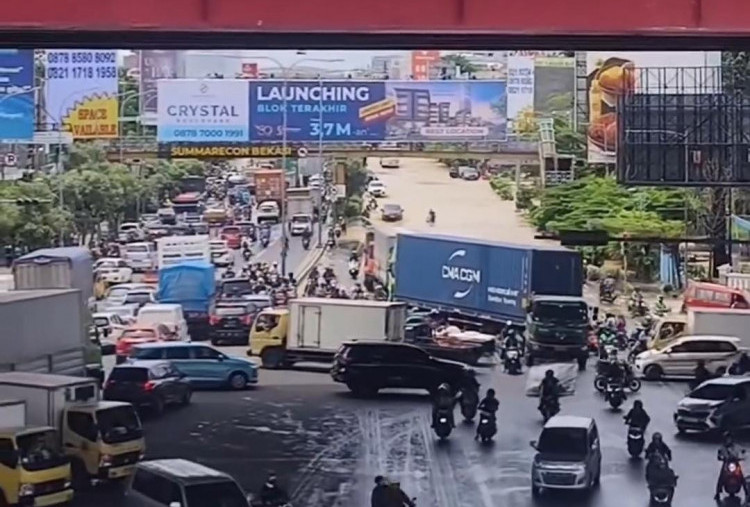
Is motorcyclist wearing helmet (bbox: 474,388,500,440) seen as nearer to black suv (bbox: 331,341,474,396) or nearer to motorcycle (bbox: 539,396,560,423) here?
motorcycle (bbox: 539,396,560,423)

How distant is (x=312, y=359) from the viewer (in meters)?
15.6

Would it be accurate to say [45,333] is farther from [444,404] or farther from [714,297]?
[714,297]

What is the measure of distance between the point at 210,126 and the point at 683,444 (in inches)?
333

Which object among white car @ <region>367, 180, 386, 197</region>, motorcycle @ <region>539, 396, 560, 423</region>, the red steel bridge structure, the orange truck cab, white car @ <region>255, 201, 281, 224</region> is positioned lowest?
motorcycle @ <region>539, 396, 560, 423</region>

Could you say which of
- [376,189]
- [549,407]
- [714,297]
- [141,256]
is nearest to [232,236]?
[141,256]

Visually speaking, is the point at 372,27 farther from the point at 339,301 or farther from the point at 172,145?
the point at 172,145

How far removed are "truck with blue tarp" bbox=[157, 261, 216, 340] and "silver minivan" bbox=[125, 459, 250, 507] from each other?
7.01 meters

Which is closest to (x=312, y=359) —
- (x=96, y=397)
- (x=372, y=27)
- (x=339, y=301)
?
(x=339, y=301)

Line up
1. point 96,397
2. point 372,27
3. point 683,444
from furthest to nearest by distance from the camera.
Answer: point 683,444 < point 96,397 < point 372,27

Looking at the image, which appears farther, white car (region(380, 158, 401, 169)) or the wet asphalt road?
white car (region(380, 158, 401, 169))

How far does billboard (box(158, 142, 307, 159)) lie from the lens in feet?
59.7

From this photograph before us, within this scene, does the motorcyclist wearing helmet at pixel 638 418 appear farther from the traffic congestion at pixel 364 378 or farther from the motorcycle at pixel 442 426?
the motorcycle at pixel 442 426

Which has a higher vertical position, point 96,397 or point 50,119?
point 50,119

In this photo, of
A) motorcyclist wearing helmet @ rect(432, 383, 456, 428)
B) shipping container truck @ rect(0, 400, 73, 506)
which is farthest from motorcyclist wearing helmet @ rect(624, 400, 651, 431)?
shipping container truck @ rect(0, 400, 73, 506)
